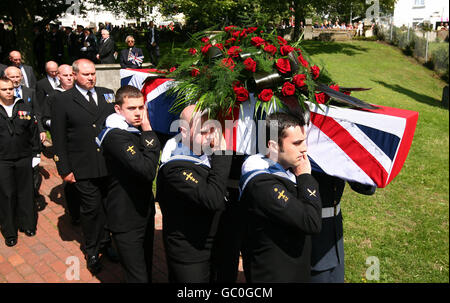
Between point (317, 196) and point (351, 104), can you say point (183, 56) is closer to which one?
point (351, 104)

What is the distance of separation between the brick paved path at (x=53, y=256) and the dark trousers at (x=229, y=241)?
67 centimetres

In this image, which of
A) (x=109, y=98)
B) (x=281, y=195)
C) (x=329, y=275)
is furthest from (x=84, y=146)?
(x=329, y=275)

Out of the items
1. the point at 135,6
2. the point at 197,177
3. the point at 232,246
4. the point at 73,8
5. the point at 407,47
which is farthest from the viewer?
the point at 407,47

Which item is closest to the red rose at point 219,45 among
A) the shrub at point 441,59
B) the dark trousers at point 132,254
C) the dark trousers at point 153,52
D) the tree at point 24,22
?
the dark trousers at point 132,254

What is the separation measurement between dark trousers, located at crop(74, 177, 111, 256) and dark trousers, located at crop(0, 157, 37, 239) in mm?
1101

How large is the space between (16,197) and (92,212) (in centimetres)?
143

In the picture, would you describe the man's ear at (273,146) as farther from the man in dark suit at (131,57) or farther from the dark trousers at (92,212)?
the man in dark suit at (131,57)

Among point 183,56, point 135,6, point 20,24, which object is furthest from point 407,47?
point 183,56

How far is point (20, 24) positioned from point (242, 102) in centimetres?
1179

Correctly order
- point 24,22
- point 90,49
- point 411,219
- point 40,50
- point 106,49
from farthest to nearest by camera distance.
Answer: point 40,50 → point 90,49 → point 24,22 → point 106,49 → point 411,219

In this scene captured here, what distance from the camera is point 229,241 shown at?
124 inches

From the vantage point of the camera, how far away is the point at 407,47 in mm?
24062

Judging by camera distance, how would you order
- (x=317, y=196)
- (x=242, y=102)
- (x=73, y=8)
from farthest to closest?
(x=73, y=8) → (x=242, y=102) → (x=317, y=196)

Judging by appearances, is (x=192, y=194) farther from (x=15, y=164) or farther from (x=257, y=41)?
(x=15, y=164)
